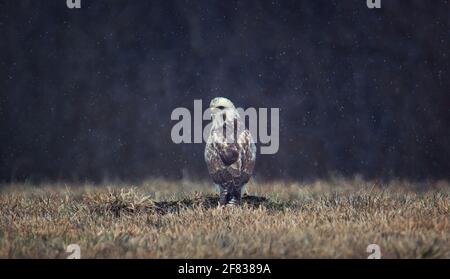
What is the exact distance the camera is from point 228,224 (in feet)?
14.4

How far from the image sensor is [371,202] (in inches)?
205

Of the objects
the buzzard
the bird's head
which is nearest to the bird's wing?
the buzzard

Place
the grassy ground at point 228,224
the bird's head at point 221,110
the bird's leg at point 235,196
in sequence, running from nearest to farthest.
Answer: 1. the grassy ground at point 228,224
2. the bird's head at point 221,110
3. the bird's leg at point 235,196

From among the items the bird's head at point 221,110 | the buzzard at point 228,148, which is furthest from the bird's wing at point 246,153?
the bird's head at point 221,110

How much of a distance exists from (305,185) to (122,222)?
2915 millimetres

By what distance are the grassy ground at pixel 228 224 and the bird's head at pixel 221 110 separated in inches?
30.1

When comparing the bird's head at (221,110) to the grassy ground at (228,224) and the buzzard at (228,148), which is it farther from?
the grassy ground at (228,224)

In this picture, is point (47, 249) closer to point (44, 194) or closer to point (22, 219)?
point (22, 219)

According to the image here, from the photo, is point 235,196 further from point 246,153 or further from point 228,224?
point 228,224

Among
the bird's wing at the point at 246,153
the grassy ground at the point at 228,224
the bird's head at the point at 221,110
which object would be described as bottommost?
the grassy ground at the point at 228,224

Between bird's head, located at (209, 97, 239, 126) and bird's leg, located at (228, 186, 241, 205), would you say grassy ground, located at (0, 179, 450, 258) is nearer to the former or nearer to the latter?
bird's leg, located at (228, 186, 241, 205)

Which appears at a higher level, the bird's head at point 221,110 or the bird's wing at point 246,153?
the bird's head at point 221,110

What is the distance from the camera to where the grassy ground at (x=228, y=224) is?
3.64m
